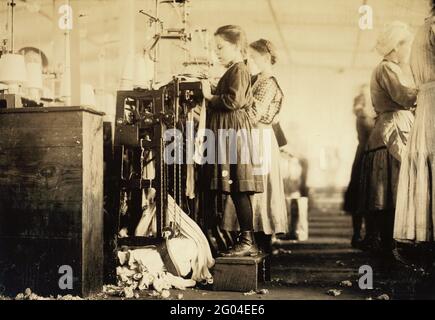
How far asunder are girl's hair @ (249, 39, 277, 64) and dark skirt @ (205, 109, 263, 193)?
0.82m

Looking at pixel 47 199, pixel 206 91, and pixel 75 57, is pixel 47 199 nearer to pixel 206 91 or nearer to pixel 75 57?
pixel 206 91

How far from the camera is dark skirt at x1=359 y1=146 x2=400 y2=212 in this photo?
386 cm

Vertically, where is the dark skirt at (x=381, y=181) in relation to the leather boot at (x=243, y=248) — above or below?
above

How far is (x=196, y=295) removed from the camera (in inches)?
120

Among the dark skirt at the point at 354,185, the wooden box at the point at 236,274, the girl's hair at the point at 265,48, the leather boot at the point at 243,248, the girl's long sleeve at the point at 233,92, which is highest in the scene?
the girl's hair at the point at 265,48

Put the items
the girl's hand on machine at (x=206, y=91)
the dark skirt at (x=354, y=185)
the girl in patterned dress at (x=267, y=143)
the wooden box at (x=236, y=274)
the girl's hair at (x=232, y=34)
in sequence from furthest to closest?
the dark skirt at (x=354, y=185) → the girl in patterned dress at (x=267, y=143) → the girl's hand on machine at (x=206, y=91) → the girl's hair at (x=232, y=34) → the wooden box at (x=236, y=274)

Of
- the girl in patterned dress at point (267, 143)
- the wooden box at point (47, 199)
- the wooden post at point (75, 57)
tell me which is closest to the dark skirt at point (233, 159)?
the girl in patterned dress at point (267, 143)

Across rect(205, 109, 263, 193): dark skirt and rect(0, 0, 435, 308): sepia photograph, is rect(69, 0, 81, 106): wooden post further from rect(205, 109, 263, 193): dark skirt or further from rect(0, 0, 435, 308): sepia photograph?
rect(205, 109, 263, 193): dark skirt

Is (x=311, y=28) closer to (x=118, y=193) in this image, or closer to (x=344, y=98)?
(x=344, y=98)

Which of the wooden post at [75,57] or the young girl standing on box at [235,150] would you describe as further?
the wooden post at [75,57]

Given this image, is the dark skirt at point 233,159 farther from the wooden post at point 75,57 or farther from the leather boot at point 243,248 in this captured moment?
the wooden post at point 75,57

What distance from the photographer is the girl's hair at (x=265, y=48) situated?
3916 millimetres

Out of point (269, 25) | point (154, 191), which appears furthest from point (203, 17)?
point (154, 191)
